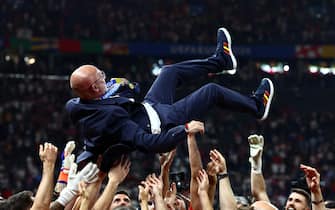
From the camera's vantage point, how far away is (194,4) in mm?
31172

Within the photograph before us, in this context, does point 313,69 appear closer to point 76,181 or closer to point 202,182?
point 202,182

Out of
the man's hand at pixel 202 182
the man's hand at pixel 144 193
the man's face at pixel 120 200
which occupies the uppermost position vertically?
the man's hand at pixel 202 182

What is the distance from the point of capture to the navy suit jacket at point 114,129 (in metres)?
5.97

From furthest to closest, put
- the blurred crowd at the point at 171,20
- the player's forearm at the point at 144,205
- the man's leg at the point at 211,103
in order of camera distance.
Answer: the blurred crowd at the point at 171,20
the man's leg at the point at 211,103
the player's forearm at the point at 144,205

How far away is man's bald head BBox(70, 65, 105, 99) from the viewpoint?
19.5ft

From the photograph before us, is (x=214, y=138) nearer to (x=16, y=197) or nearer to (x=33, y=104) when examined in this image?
(x=33, y=104)

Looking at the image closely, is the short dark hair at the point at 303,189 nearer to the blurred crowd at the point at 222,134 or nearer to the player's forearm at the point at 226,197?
the player's forearm at the point at 226,197

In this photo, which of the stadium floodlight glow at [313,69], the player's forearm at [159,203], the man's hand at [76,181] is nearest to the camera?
the man's hand at [76,181]

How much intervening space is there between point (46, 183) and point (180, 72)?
77.7 inches

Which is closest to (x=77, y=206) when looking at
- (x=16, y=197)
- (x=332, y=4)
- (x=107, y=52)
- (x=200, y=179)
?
(x=16, y=197)

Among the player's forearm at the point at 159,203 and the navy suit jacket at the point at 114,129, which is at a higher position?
the navy suit jacket at the point at 114,129

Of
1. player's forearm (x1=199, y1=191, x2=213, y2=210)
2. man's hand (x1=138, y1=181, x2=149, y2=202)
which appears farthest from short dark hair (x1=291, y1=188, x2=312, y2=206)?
man's hand (x1=138, y1=181, x2=149, y2=202)

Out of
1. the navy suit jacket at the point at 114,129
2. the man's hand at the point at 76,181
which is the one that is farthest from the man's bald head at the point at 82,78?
the man's hand at the point at 76,181

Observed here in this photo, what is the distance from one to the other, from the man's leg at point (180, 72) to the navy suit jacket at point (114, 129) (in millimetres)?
541
